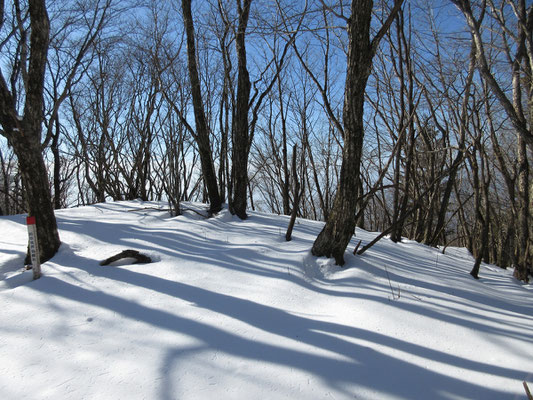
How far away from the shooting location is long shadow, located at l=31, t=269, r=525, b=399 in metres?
1.35

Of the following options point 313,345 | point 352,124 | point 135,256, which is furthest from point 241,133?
point 313,345

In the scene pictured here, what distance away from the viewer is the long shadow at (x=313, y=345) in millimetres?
1347

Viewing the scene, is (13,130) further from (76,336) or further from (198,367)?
(198,367)

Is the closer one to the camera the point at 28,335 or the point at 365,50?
the point at 28,335

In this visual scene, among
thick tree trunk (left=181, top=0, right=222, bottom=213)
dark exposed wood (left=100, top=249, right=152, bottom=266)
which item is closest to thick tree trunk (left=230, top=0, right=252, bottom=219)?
thick tree trunk (left=181, top=0, right=222, bottom=213)

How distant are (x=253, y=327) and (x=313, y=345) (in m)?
0.39

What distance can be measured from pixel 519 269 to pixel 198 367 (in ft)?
14.4

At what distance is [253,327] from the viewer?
1783 millimetres

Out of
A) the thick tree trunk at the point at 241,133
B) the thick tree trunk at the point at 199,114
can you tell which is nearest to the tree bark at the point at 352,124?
the thick tree trunk at the point at 241,133

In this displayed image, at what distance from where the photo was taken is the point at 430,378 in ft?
4.57

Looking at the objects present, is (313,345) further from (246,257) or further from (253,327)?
(246,257)

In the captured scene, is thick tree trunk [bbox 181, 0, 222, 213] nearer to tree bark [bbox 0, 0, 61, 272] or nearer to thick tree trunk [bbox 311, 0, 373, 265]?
tree bark [bbox 0, 0, 61, 272]

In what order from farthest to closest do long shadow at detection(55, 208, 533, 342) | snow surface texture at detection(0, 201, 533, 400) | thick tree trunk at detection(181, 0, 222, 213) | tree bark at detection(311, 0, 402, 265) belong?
1. thick tree trunk at detection(181, 0, 222, 213)
2. tree bark at detection(311, 0, 402, 265)
3. long shadow at detection(55, 208, 533, 342)
4. snow surface texture at detection(0, 201, 533, 400)

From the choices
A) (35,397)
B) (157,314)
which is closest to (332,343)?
(157,314)
